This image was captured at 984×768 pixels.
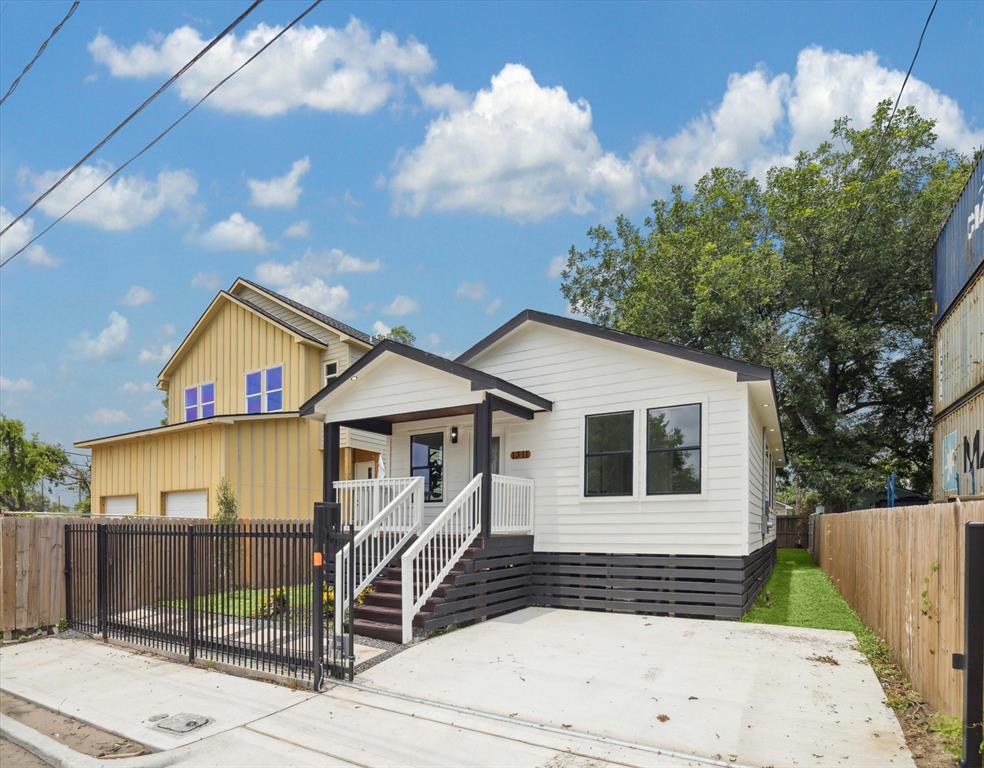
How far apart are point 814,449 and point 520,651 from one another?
20.7m

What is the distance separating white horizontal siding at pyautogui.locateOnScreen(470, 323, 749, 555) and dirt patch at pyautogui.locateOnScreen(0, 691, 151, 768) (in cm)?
708

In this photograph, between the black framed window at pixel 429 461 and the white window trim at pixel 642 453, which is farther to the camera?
the black framed window at pixel 429 461

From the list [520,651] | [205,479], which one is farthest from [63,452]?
[520,651]

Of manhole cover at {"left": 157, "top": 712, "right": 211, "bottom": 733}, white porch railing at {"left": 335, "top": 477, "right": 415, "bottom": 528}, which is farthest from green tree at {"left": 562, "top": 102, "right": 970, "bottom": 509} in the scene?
manhole cover at {"left": 157, "top": 712, "right": 211, "bottom": 733}

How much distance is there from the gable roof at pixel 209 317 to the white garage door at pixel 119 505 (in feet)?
14.9

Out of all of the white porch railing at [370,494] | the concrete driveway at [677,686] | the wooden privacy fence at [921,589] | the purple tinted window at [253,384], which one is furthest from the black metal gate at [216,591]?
the purple tinted window at [253,384]

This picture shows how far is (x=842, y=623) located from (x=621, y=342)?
200 inches

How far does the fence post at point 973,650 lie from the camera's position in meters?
4.09

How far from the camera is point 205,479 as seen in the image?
16.6m

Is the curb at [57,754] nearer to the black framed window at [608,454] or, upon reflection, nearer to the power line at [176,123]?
the power line at [176,123]

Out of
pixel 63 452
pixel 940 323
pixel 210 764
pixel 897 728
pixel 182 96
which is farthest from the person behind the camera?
pixel 63 452

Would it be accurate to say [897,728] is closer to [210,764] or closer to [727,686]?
[727,686]

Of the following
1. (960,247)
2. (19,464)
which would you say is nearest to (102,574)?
(960,247)

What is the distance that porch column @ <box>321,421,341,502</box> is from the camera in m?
11.9
